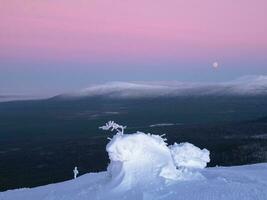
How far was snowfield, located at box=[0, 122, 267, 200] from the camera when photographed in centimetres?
2648

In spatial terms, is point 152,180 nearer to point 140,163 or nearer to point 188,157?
point 140,163

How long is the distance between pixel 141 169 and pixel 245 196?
563 centimetres

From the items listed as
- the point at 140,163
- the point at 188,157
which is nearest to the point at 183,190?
the point at 140,163

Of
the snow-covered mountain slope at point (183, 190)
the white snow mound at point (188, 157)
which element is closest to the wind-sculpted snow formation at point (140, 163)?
the snow-covered mountain slope at point (183, 190)

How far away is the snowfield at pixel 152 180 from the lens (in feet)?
86.9

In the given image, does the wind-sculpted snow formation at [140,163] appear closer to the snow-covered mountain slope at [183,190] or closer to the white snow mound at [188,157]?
the snow-covered mountain slope at [183,190]

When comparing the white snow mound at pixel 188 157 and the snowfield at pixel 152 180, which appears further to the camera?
the white snow mound at pixel 188 157

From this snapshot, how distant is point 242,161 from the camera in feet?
273

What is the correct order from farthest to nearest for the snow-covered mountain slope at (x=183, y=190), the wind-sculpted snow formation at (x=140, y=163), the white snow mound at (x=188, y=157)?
the white snow mound at (x=188, y=157) → the wind-sculpted snow formation at (x=140, y=163) → the snow-covered mountain slope at (x=183, y=190)

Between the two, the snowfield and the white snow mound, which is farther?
the white snow mound

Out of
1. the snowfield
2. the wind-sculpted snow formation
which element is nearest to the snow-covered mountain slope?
the snowfield

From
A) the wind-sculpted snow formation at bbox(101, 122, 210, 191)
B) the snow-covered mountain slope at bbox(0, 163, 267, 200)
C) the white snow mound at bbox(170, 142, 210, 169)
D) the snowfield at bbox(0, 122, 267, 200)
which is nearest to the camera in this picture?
the snow-covered mountain slope at bbox(0, 163, 267, 200)

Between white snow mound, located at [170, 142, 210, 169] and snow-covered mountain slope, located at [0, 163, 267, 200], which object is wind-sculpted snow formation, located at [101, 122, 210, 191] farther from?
white snow mound, located at [170, 142, 210, 169]

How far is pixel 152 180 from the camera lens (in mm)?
27969
